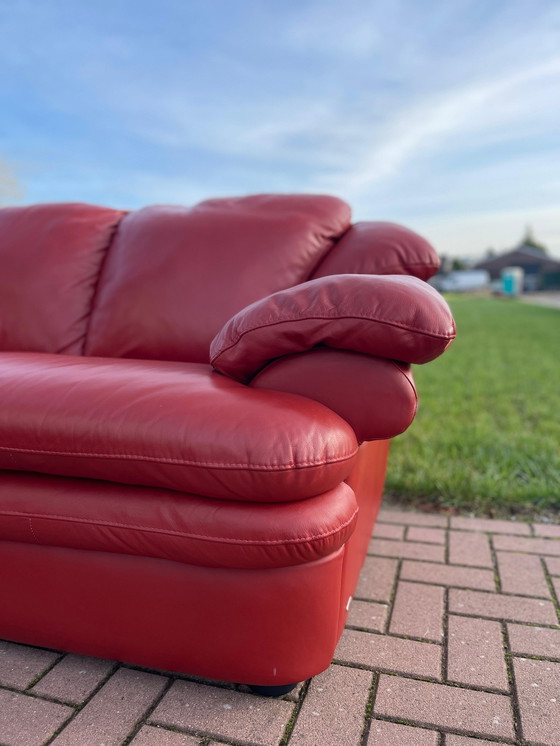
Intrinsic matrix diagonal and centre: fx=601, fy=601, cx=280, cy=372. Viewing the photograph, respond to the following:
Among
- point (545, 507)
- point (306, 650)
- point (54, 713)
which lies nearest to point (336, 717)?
point (306, 650)

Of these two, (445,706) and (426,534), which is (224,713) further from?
(426,534)

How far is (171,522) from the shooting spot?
3.85 feet

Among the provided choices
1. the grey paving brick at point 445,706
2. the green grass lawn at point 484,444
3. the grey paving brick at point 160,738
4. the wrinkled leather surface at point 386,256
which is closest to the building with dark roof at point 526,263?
the green grass lawn at point 484,444

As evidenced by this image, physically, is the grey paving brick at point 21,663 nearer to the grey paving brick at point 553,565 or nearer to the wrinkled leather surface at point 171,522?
the wrinkled leather surface at point 171,522

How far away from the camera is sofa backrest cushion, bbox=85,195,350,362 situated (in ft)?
6.39

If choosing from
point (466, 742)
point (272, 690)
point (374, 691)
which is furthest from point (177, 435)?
point (466, 742)

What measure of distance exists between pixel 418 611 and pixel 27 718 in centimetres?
95

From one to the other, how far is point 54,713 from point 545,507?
5.85ft

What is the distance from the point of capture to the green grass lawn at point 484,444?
229 cm

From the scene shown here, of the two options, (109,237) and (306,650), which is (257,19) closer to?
(109,237)

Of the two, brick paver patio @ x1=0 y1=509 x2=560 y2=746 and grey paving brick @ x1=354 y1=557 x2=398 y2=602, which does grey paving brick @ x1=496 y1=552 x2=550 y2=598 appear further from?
grey paving brick @ x1=354 y1=557 x2=398 y2=602

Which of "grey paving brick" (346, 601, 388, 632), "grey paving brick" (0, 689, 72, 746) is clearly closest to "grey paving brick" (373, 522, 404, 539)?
"grey paving brick" (346, 601, 388, 632)

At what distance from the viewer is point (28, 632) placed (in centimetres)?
137

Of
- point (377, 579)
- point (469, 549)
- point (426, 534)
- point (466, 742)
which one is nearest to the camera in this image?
point (466, 742)
